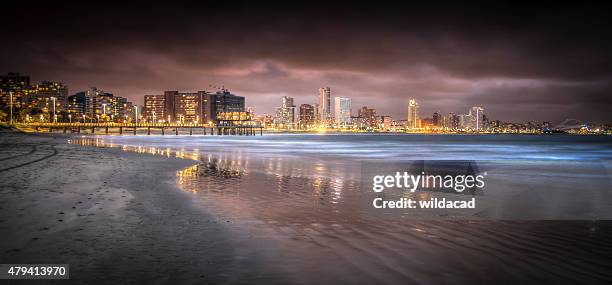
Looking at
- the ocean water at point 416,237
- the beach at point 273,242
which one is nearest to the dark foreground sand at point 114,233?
the beach at point 273,242

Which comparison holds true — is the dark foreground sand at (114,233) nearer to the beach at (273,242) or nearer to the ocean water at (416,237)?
the beach at (273,242)

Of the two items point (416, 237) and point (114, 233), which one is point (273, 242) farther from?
point (114, 233)

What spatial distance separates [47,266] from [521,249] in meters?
9.17

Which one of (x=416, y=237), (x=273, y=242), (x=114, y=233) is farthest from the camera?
(x=114, y=233)

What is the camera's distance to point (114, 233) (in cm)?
1061

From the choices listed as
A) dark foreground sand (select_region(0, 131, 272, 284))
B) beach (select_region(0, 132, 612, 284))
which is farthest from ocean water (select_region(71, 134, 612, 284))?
dark foreground sand (select_region(0, 131, 272, 284))

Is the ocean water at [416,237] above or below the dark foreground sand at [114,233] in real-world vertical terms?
below

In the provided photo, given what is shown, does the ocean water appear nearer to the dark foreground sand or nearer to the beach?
the beach

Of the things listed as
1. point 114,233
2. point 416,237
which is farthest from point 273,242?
point 114,233

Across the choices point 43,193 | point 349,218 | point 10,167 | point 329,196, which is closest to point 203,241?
point 349,218

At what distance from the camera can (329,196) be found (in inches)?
674

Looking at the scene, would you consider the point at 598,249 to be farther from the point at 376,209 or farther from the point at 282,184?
the point at 282,184

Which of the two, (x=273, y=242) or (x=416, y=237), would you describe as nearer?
(x=273, y=242)

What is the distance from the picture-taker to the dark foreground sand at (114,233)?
7895mm
